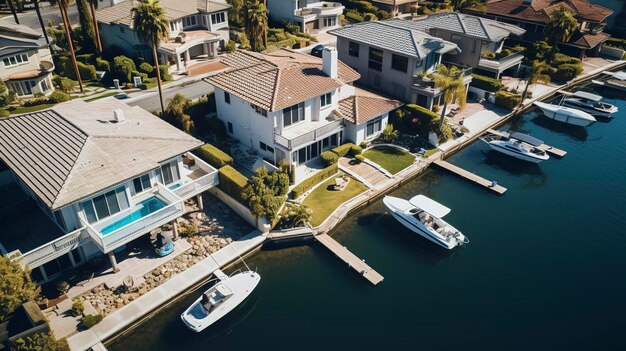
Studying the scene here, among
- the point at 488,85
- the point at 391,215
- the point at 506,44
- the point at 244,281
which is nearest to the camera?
the point at 244,281

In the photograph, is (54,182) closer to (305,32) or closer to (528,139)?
(528,139)

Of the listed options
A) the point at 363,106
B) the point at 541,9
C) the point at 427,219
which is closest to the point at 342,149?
the point at 363,106

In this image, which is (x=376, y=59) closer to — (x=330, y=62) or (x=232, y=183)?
(x=330, y=62)

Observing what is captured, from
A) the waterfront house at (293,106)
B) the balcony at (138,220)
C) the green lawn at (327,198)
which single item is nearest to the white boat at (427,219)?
the green lawn at (327,198)

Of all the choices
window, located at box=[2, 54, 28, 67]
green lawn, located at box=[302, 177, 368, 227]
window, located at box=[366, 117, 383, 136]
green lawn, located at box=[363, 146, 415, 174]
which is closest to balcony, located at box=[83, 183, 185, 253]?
green lawn, located at box=[302, 177, 368, 227]

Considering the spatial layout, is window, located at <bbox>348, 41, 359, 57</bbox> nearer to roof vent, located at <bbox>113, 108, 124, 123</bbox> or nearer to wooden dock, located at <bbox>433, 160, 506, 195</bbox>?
wooden dock, located at <bbox>433, 160, 506, 195</bbox>

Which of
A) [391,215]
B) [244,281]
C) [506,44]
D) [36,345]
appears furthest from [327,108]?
[506,44]

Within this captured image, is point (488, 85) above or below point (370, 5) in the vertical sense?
below
